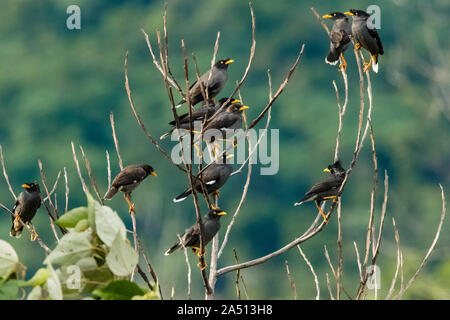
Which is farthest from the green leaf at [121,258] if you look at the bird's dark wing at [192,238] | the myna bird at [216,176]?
the myna bird at [216,176]

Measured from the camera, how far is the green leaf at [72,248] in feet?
5.97

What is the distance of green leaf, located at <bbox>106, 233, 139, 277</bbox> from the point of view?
179 cm

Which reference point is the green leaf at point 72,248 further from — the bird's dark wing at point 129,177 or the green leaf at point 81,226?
the bird's dark wing at point 129,177

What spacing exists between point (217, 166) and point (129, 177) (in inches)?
25.1

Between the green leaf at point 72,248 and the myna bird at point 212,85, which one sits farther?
the myna bird at point 212,85

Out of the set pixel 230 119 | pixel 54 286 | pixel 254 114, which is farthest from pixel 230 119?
pixel 254 114

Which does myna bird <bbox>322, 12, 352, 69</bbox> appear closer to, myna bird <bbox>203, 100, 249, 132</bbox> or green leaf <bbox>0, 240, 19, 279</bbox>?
myna bird <bbox>203, 100, 249, 132</bbox>

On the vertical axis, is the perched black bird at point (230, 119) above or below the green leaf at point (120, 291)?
above

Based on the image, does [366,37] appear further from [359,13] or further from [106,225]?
[106,225]

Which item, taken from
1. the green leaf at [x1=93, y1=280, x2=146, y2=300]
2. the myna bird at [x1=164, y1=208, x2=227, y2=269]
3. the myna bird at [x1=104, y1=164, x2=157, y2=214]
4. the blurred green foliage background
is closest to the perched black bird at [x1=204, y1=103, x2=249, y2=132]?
the myna bird at [x1=164, y1=208, x2=227, y2=269]

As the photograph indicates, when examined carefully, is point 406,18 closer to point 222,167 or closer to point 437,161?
point 437,161

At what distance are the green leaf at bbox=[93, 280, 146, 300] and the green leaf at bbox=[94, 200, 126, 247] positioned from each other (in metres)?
0.09

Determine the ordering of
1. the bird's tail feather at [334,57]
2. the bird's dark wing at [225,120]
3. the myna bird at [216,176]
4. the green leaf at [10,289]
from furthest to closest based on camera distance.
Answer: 1. the bird's tail feather at [334,57]
2. the bird's dark wing at [225,120]
3. the myna bird at [216,176]
4. the green leaf at [10,289]

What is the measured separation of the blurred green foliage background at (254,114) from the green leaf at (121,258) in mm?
22236
